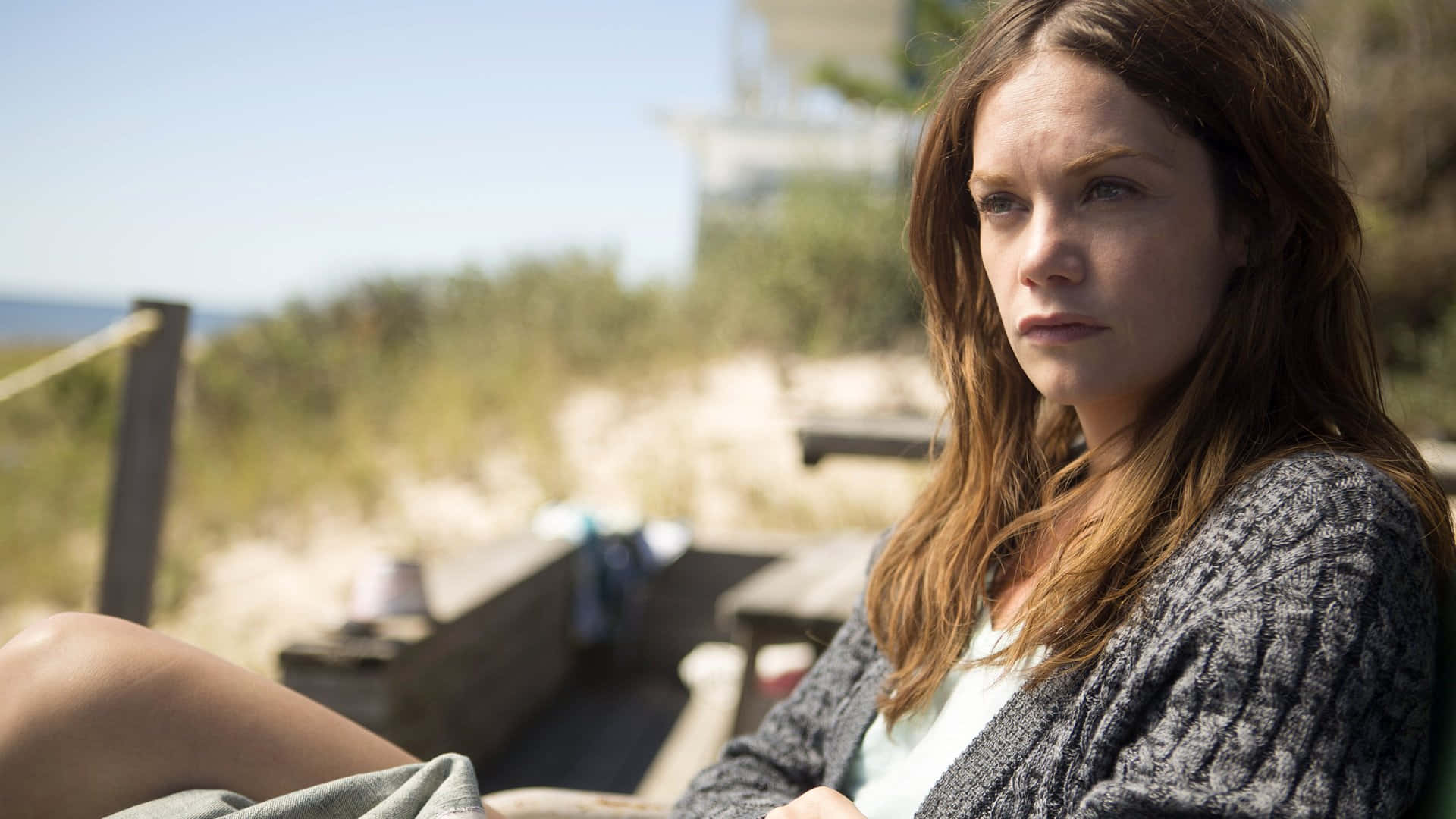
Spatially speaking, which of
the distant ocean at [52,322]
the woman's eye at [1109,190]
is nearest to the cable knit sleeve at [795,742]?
the woman's eye at [1109,190]

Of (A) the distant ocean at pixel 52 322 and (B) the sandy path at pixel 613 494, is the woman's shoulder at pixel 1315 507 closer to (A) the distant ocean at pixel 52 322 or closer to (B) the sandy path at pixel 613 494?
(B) the sandy path at pixel 613 494

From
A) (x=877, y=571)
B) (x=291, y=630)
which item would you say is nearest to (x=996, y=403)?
(x=877, y=571)

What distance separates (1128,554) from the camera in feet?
3.16

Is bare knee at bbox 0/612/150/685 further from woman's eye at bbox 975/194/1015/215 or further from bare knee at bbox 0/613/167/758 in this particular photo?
woman's eye at bbox 975/194/1015/215

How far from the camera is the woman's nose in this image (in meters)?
0.99

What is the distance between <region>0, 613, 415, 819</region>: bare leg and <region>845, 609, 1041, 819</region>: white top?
552mm

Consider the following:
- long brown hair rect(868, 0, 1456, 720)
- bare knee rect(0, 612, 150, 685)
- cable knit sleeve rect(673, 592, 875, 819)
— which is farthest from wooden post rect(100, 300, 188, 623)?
long brown hair rect(868, 0, 1456, 720)

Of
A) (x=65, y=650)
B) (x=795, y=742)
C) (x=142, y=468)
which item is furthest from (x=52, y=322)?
(x=795, y=742)

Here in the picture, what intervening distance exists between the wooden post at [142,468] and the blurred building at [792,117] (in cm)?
1149

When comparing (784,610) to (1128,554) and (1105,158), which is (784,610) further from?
(1105,158)

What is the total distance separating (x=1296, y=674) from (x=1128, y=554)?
0.22 meters

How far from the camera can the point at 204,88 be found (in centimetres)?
4419

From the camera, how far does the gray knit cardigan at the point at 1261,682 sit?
29.5 inches

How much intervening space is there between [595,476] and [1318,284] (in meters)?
6.86
